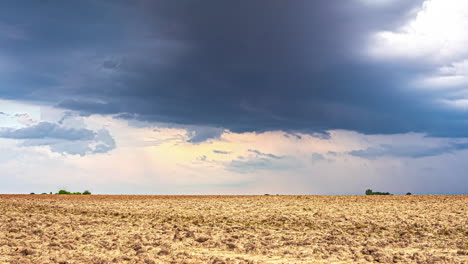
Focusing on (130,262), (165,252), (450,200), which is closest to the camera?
(130,262)

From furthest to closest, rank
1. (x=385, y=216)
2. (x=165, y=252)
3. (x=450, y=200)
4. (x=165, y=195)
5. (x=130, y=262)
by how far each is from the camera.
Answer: (x=165, y=195)
(x=450, y=200)
(x=385, y=216)
(x=165, y=252)
(x=130, y=262)

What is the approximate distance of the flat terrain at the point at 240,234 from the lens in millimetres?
16484

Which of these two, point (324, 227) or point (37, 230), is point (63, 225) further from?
point (324, 227)

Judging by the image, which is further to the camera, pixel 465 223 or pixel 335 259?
pixel 465 223

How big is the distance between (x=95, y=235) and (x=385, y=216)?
1762 centimetres

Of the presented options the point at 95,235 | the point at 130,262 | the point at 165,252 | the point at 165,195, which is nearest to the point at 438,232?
the point at 165,252

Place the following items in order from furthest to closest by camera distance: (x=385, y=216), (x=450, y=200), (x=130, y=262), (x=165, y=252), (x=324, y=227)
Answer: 1. (x=450, y=200)
2. (x=385, y=216)
3. (x=324, y=227)
4. (x=165, y=252)
5. (x=130, y=262)

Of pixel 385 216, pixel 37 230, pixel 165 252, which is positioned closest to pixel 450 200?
pixel 385 216

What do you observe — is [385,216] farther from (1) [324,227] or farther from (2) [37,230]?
(2) [37,230]

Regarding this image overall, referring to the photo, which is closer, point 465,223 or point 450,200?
point 465,223

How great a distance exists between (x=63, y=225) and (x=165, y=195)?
22867 mm

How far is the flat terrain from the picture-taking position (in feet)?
54.1

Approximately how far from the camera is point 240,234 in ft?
69.2

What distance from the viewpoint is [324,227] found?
23531 mm
